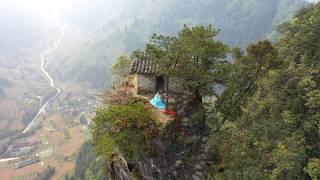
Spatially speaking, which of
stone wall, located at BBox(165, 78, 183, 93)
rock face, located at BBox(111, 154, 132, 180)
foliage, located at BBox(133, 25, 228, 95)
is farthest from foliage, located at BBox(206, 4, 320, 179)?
rock face, located at BBox(111, 154, 132, 180)

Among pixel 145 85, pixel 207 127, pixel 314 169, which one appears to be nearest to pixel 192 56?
pixel 145 85

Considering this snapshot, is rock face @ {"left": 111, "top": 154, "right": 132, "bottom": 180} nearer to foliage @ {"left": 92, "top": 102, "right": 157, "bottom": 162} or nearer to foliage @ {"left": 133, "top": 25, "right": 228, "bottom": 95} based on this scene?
foliage @ {"left": 92, "top": 102, "right": 157, "bottom": 162}

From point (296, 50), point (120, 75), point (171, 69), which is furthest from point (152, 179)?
point (296, 50)

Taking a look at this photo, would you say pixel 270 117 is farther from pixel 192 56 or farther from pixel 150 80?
pixel 150 80

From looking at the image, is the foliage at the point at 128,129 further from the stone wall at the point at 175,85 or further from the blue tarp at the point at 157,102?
the stone wall at the point at 175,85

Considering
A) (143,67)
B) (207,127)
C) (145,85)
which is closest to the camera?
(143,67)

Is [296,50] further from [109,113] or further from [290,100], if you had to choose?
[109,113]
